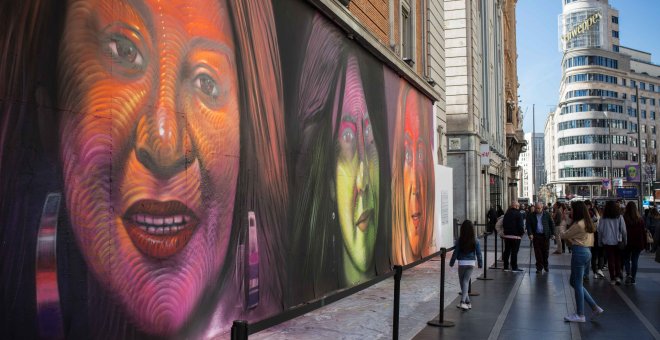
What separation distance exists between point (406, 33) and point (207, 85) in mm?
13374

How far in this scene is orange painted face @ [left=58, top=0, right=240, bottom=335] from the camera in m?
4.68

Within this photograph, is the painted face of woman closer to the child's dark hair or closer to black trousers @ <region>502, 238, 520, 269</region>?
the child's dark hair

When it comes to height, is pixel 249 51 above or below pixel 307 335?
above

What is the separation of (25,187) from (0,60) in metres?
0.89

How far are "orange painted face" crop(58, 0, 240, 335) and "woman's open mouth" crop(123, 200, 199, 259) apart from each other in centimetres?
1

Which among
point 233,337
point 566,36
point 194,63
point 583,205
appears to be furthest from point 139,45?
point 566,36

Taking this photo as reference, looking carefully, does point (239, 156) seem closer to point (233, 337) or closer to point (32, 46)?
point (32, 46)

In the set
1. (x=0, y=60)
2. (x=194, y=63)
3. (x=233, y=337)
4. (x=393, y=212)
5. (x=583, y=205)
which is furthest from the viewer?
(x=393, y=212)

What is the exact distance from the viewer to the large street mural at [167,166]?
4246mm

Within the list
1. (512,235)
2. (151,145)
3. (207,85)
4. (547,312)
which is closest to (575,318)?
(547,312)

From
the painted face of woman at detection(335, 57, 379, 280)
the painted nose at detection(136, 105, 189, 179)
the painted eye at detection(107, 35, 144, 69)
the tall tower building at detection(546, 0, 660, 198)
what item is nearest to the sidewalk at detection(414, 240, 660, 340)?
the painted face of woman at detection(335, 57, 379, 280)

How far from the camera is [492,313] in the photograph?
9.41 meters

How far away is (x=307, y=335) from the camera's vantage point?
7.44 m

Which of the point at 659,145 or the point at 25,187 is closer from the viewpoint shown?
the point at 25,187
